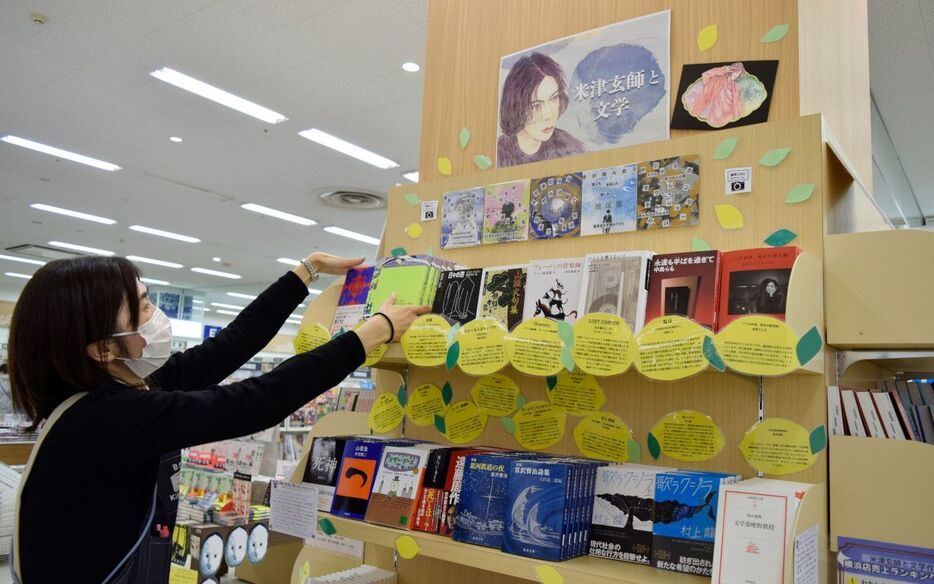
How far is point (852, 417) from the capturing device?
160 centimetres

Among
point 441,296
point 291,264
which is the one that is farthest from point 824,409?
point 291,264

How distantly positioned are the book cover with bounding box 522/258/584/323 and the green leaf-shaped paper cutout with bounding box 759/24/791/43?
75cm

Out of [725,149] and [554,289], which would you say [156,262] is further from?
[725,149]

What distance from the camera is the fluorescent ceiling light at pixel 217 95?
19.9 ft

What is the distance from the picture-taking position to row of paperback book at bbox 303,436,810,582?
135 centimetres

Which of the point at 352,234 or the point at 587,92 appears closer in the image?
the point at 587,92

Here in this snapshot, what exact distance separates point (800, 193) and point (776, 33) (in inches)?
17.8

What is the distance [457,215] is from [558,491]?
103 centimetres

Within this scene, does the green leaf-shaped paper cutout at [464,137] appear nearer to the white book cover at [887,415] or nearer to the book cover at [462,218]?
the book cover at [462,218]

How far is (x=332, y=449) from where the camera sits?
202 cm

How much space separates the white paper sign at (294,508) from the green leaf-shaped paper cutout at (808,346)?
127 cm

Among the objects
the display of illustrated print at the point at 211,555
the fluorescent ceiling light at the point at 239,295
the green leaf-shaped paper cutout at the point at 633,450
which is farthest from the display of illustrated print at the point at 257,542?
the fluorescent ceiling light at the point at 239,295

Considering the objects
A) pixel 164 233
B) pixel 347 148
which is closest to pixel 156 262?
pixel 164 233

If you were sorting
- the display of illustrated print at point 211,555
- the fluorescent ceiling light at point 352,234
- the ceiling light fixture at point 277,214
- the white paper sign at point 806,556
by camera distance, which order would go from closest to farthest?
the white paper sign at point 806,556 → the display of illustrated print at point 211,555 → the ceiling light fixture at point 277,214 → the fluorescent ceiling light at point 352,234
